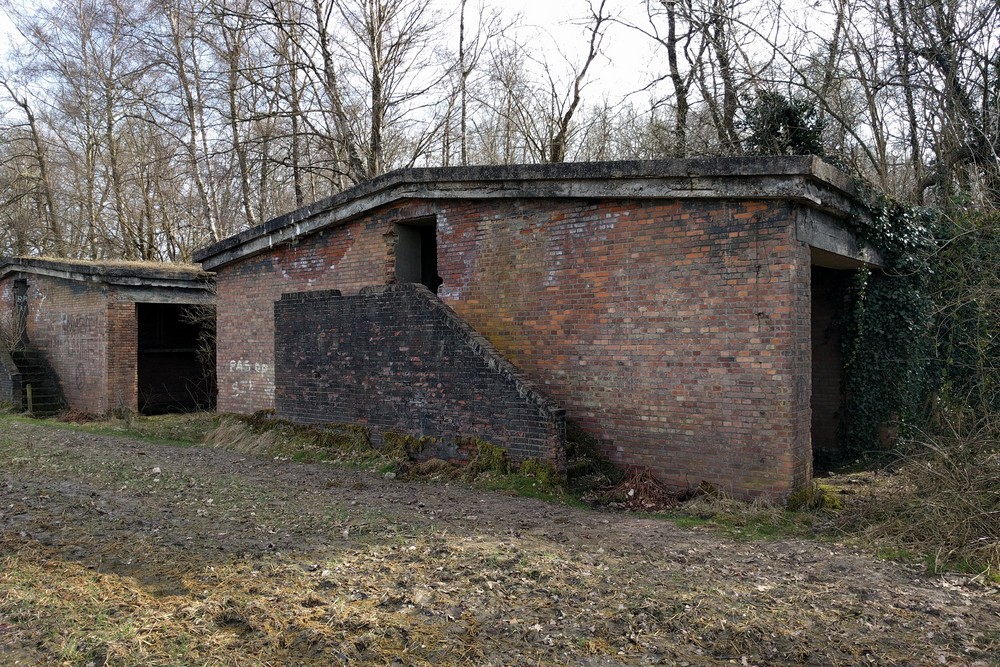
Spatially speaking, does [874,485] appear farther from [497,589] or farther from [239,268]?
[239,268]

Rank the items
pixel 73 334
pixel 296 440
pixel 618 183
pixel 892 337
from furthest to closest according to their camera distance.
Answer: pixel 73 334, pixel 296 440, pixel 892 337, pixel 618 183

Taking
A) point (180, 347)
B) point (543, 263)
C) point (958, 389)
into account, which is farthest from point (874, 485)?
point (180, 347)

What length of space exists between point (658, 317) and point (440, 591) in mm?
4217

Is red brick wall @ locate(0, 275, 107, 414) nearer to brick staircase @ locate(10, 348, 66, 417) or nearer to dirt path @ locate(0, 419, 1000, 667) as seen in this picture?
brick staircase @ locate(10, 348, 66, 417)

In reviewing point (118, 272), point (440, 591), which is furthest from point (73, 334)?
point (440, 591)

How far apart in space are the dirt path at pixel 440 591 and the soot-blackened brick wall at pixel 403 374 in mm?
1109

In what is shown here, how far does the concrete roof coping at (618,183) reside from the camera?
6934 mm

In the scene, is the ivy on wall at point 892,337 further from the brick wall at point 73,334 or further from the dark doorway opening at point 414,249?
the brick wall at point 73,334

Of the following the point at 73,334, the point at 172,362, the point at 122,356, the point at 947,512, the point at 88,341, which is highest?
the point at 73,334

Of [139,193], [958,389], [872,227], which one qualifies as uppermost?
[139,193]

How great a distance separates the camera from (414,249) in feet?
35.7

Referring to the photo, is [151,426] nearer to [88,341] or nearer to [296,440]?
[88,341]

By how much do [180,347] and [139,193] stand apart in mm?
11313

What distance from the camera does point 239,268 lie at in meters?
12.9
